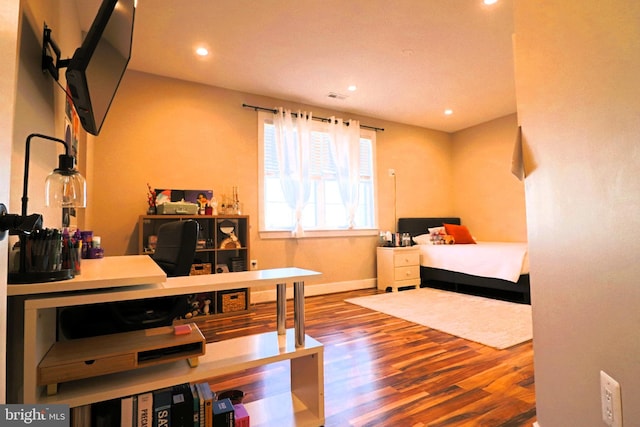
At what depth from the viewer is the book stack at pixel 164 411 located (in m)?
1.14

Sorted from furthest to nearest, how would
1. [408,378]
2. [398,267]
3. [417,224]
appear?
[417,224], [398,267], [408,378]

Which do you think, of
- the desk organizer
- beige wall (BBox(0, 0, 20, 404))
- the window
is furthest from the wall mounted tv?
the window

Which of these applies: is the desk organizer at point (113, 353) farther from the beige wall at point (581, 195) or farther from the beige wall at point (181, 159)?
the beige wall at point (181, 159)

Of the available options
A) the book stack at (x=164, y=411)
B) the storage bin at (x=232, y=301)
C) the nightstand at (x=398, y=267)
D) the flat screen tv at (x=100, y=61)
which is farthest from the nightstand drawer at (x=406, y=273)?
the flat screen tv at (x=100, y=61)

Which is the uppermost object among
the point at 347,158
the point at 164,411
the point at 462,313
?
the point at 347,158

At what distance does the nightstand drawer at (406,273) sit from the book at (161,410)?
3742 mm

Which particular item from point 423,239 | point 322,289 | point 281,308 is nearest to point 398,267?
point 423,239

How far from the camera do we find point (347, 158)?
4.66 meters

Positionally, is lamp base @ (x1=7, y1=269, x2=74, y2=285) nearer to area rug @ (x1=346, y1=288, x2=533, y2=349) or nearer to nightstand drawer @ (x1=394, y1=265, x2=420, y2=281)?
area rug @ (x1=346, y1=288, x2=533, y2=349)

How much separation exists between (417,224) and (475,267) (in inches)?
53.7

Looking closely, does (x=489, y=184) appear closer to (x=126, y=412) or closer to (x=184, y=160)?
(x=184, y=160)

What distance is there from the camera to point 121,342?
4.17 ft

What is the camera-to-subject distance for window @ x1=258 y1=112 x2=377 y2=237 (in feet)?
13.7

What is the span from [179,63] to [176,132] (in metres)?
0.73
